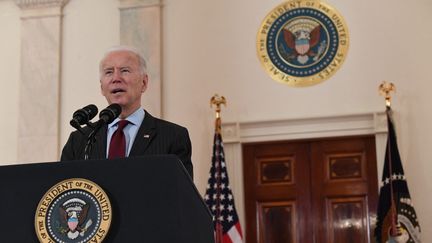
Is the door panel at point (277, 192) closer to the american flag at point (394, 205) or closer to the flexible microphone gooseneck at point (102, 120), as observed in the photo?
the american flag at point (394, 205)

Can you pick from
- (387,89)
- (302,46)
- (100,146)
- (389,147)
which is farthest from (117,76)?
(302,46)

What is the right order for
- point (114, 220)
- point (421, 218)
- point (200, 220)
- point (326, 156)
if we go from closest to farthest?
point (114, 220) < point (200, 220) < point (421, 218) < point (326, 156)

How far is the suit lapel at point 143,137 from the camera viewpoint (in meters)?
2.97

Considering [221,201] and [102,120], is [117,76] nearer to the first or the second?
[102,120]

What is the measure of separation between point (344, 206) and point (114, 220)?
6.54m

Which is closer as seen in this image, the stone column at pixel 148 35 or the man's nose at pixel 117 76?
the man's nose at pixel 117 76

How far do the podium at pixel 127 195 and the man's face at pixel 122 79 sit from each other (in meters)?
1.18

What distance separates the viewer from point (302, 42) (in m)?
8.59

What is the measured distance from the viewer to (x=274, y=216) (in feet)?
27.5

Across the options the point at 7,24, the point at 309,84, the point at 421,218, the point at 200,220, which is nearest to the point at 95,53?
the point at 7,24

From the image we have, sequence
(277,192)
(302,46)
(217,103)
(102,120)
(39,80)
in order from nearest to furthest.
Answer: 1. (102,120)
2. (217,103)
3. (277,192)
4. (302,46)
5. (39,80)

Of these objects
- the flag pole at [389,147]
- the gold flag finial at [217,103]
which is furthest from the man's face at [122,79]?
the gold flag finial at [217,103]

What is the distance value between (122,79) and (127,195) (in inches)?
51.2

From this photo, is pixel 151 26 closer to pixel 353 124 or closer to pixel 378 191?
pixel 353 124
